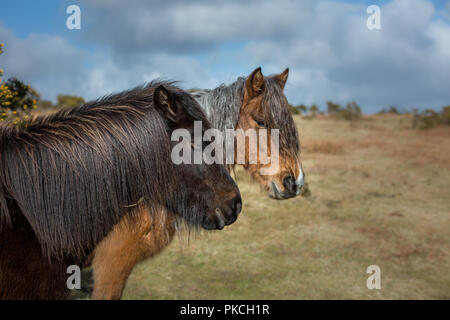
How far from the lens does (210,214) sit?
8.22ft

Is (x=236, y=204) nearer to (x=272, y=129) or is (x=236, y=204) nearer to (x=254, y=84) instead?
(x=272, y=129)

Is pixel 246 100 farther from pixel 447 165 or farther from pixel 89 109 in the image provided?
pixel 447 165

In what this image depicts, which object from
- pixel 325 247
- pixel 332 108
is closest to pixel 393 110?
pixel 332 108

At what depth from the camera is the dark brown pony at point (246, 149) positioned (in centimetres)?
390

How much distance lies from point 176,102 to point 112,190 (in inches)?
28.3

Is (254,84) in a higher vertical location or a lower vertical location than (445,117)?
lower

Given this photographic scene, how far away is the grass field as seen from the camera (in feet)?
21.6

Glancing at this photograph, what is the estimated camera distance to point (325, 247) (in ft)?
27.9

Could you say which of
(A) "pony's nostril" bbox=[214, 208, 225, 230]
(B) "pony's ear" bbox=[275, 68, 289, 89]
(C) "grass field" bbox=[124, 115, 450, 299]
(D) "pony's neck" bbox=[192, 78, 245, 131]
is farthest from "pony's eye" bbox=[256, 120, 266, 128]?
(A) "pony's nostril" bbox=[214, 208, 225, 230]

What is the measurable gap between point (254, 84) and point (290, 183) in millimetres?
1250

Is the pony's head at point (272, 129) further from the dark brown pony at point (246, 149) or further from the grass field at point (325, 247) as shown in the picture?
the grass field at point (325, 247)

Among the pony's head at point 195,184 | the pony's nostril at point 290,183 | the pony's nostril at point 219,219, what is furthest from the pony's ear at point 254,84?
the pony's nostril at point 219,219

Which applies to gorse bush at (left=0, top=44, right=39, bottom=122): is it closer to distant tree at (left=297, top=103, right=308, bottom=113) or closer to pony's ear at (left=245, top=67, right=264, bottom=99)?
pony's ear at (left=245, top=67, right=264, bottom=99)

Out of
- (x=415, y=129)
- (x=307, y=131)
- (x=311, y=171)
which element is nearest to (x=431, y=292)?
(x=311, y=171)
